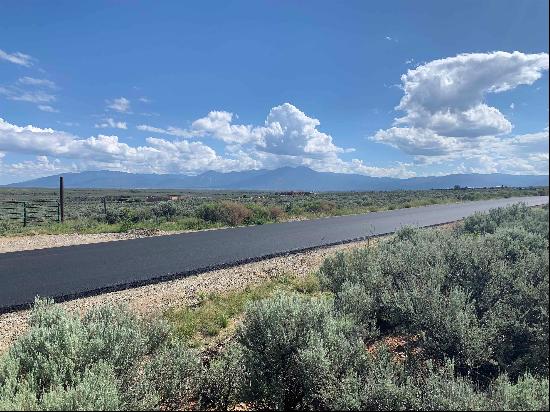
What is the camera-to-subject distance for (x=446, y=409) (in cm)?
351

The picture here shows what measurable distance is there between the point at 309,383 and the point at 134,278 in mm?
8477

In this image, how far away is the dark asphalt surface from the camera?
1064 cm

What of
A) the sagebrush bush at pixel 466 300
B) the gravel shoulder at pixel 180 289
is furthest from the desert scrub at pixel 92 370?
the sagebrush bush at pixel 466 300

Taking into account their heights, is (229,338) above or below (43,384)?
below

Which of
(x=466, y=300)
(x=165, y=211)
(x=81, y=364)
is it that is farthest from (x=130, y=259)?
(x=165, y=211)

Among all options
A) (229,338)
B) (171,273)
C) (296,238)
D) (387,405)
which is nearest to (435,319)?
(387,405)

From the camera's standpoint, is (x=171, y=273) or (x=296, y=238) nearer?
(x=171, y=273)

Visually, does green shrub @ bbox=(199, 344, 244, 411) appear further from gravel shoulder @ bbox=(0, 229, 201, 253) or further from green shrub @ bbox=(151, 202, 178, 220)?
green shrub @ bbox=(151, 202, 178, 220)

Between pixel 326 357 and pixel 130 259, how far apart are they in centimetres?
1143

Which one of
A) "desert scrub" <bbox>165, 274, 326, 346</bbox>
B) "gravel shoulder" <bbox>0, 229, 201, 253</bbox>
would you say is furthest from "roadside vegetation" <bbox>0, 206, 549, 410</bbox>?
"gravel shoulder" <bbox>0, 229, 201, 253</bbox>

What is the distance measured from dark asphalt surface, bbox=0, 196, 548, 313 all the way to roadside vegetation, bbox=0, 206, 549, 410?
4883 millimetres

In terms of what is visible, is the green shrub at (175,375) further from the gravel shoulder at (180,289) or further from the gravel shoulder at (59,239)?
the gravel shoulder at (59,239)

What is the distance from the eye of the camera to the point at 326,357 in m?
4.48

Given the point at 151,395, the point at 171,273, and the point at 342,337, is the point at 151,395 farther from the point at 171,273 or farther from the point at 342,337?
the point at 171,273
